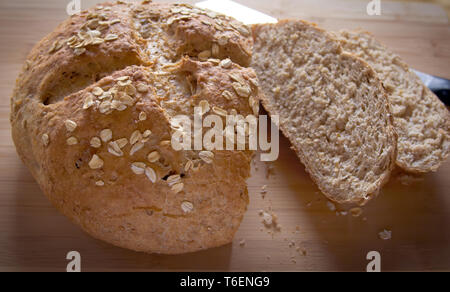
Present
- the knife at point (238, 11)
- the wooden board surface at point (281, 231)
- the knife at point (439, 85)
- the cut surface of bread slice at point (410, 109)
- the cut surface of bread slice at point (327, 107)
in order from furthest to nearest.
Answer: the knife at point (238, 11) < the knife at point (439, 85) < the cut surface of bread slice at point (410, 109) < the cut surface of bread slice at point (327, 107) < the wooden board surface at point (281, 231)

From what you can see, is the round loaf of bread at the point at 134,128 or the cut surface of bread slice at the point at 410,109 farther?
the cut surface of bread slice at the point at 410,109

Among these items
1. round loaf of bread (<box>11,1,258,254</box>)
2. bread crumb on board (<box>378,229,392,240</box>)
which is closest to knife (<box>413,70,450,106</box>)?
bread crumb on board (<box>378,229,392,240</box>)

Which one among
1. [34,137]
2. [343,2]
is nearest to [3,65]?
[34,137]

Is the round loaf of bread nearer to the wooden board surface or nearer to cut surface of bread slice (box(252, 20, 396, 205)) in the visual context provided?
the wooden board surface

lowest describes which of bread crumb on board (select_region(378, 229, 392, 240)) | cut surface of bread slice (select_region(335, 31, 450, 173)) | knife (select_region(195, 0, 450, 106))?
bread crumb on board (select_region(378, 229, 392, 240))

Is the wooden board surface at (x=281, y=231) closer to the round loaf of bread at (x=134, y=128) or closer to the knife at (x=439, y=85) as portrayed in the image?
the round loaf of bread at (x=134, y=128)

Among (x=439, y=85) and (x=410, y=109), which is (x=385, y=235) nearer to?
(x=410, y=109)

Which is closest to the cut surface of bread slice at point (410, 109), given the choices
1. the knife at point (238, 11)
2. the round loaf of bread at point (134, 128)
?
the knife at point (238, 11)
